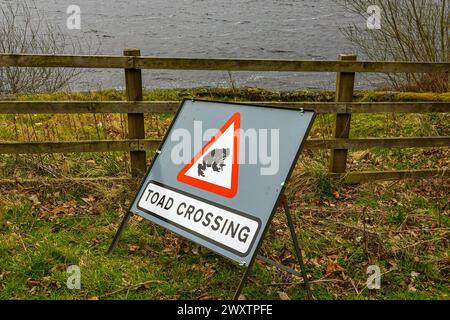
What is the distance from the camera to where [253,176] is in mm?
3207

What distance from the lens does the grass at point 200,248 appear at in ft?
11.3

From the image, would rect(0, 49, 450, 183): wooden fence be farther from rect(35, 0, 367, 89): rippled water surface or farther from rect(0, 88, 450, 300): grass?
rect(35, 0, 367, 89): rippled water surface

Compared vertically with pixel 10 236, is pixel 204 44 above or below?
above

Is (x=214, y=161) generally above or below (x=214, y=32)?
below

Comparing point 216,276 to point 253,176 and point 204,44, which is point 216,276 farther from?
point 204,44

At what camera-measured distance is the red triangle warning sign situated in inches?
129

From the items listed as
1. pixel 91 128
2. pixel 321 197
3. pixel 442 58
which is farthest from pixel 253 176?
pixel 442 58

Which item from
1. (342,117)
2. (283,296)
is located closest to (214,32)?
(342,117)

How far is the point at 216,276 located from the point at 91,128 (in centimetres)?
442

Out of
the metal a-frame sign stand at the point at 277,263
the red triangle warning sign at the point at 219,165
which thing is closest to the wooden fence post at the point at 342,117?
the metal a-frame sign stand at the point at 277,263

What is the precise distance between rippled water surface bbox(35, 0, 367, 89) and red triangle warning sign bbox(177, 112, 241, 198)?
983 centimetres

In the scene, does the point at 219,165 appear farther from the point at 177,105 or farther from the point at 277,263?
the point at 177,105

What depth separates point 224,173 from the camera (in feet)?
10.9

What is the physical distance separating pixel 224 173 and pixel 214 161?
0.15m
